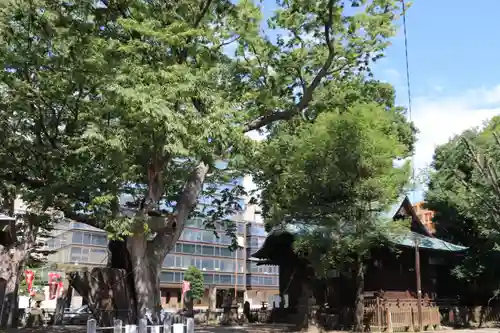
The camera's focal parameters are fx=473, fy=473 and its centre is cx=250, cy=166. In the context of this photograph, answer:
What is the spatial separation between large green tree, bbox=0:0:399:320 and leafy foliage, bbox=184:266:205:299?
43.5 metres

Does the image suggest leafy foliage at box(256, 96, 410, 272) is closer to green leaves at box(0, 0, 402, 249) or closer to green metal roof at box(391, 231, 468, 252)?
green leaves at box(0, 0, 402, 249)

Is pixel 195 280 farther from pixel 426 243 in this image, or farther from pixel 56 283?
pixel 426 243

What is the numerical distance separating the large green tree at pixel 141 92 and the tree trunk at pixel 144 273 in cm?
5

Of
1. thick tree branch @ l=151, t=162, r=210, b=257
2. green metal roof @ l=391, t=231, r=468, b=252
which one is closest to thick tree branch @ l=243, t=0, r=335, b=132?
thick tree branch @ l=151, t=162, r=210, b=257

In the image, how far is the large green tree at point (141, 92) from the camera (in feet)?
45.1

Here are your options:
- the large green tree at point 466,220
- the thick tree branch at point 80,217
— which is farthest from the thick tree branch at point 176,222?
the large green tree at point 466,220

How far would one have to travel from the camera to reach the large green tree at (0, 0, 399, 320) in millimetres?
13750

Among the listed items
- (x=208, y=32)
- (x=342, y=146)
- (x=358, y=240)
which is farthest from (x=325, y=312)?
(x=208, y=32)

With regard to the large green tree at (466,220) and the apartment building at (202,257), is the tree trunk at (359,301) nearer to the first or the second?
the large green tree at (466,220)

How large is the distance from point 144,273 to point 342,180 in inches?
362

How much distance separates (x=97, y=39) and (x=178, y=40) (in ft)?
8.77

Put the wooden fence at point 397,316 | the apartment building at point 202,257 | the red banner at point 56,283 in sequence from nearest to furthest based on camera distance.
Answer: the wooden fence at point 397,316, the red banner at point 56,283, the apartment building at point 202,257

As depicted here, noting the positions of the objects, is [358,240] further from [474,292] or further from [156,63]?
[474,292]

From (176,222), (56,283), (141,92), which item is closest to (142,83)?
(141,92)
